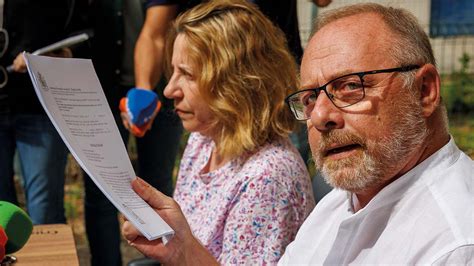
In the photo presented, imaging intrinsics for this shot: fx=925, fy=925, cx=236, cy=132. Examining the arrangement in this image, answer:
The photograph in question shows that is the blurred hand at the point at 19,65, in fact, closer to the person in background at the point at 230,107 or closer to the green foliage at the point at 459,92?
the person in background at the point at 230,107

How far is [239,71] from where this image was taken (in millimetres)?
2939

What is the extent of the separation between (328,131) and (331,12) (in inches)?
12.8

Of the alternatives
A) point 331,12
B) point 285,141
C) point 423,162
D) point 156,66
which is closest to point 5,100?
point 156,66

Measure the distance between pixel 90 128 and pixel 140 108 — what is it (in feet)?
5.84

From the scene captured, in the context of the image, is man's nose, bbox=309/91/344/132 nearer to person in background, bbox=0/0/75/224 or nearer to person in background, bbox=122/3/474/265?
person in background, bbox=122/3/474/265

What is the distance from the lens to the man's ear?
2004 mm

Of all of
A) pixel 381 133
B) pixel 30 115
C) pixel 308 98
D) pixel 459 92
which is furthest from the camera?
pixel 459 92

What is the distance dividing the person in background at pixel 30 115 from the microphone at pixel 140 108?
332 millimetres

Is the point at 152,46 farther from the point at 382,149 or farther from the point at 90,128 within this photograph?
the point at 382,149

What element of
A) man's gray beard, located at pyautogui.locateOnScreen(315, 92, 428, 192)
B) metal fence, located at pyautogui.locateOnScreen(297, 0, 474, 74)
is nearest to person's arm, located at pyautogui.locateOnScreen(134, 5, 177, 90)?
man's gray beard, located at pyautogui.locateOnScreen(315, 92, 428, 192)

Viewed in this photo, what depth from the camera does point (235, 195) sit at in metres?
2.70

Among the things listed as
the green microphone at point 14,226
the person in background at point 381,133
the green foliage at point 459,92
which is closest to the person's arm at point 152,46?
the green microphone at point 14,226

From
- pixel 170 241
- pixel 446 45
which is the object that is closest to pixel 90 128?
pixel 170 241

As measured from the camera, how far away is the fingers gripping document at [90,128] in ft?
6.12
